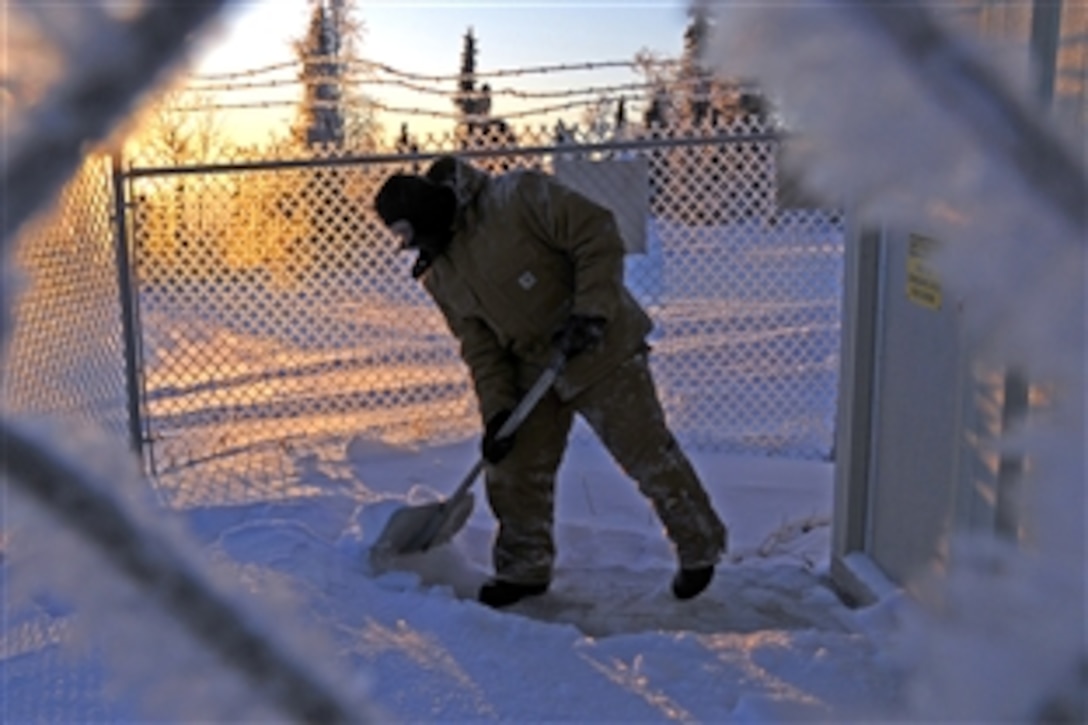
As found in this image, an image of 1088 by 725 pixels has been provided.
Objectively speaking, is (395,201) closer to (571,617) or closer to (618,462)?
(618,462)

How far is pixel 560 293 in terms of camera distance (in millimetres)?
3994

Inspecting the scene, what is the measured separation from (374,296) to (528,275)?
4.40 meters

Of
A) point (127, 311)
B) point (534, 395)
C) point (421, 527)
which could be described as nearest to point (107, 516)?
point (534, 395)

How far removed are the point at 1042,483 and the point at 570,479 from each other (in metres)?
5.33

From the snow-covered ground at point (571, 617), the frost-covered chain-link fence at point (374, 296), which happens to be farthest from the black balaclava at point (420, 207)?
the frost-covered chain-link fence at point (374, 296)

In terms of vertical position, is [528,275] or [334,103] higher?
[334,103]

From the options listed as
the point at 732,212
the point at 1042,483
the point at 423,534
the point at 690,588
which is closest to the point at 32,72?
the point at 1042,483

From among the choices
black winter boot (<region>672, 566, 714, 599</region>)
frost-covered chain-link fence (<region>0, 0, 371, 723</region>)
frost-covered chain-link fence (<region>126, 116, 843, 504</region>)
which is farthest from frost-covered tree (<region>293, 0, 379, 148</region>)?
frost-covered chain-link fence (<region>0, 0, 371, 723</region>)

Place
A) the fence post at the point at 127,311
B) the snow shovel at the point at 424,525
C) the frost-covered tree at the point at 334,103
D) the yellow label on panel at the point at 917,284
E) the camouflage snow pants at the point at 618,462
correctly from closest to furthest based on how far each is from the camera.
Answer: the yellow label on panel at the point at 917,284, the camouflage snow pants at the point at 618,462, the snow shovel at the point at 424,525, the fence post at the point at 127,311, the frost-covered tree at the point at 334,103

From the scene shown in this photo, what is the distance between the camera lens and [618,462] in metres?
4.15

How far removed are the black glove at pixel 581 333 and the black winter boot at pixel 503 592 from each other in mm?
988

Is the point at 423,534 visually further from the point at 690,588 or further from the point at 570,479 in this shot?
the point at 570,479

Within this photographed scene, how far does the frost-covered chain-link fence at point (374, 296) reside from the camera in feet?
24.0

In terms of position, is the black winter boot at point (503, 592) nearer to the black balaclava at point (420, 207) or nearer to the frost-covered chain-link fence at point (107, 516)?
the black balaclava at point (420, 207)
